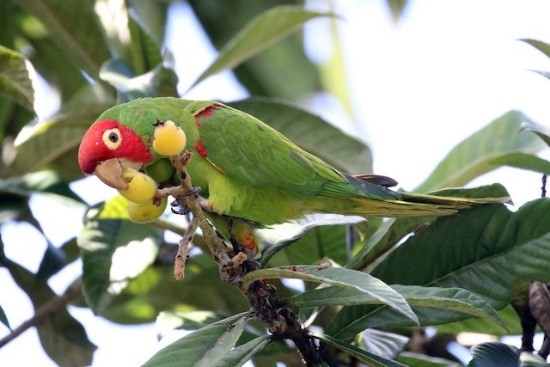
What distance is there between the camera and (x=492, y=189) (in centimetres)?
199

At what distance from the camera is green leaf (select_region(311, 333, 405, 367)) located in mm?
1734

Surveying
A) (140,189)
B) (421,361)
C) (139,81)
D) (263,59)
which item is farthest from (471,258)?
(263,59)

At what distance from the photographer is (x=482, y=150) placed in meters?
2.72

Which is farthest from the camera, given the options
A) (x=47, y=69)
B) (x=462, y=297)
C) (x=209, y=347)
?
(x=47, y=69)

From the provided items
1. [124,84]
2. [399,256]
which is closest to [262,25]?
[124,84]

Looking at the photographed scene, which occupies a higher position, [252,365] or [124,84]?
[124,84]

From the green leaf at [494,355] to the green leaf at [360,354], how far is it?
0.17 meters

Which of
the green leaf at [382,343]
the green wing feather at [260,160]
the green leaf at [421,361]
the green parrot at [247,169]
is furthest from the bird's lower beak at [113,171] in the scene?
the green leaf at [421,361]

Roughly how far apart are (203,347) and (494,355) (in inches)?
24.0

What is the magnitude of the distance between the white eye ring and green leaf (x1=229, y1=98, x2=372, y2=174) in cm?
79

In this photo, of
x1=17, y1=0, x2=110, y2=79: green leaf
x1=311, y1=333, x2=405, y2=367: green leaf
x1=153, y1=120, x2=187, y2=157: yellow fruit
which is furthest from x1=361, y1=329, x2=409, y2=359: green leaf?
x1=17, y1=0, x2=110, y2=79: green leaf

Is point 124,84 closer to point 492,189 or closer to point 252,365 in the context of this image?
point 252,365

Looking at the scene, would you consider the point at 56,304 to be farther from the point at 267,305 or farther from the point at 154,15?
the point at 154,15

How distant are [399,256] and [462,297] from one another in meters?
0.41
